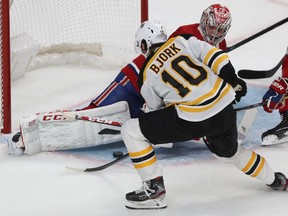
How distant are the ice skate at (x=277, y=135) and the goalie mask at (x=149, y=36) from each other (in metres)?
0.79

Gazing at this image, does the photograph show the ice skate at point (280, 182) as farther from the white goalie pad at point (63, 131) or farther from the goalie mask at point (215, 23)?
the white goalie pad at point (63, 131)

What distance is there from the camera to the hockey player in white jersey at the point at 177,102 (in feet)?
9.27

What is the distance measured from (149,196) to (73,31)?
1747mm

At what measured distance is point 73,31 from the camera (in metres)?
4.46

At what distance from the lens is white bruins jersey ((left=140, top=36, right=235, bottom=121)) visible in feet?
9.26

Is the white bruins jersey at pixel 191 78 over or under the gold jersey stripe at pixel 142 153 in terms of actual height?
over

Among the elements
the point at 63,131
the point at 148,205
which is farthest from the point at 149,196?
the point at 63,131

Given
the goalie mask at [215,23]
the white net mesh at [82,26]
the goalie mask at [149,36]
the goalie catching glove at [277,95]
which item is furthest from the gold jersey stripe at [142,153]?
the white net mesh at [82,26]

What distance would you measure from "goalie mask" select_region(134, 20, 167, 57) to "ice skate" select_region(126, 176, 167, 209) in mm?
450

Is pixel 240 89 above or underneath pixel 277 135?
above

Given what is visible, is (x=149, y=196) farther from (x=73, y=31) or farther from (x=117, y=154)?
(x=73, y=31)

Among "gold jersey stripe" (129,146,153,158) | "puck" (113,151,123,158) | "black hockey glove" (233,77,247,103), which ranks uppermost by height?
"black hockey glove" (233,77,247,103)

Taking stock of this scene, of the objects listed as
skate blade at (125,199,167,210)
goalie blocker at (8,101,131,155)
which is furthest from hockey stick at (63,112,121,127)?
skate blade at (125,199,167,210)

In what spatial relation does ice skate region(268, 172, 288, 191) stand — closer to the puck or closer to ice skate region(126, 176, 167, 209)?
ice skate region(126, 176, 167, 209)
